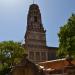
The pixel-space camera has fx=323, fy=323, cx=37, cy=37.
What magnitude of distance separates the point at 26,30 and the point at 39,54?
7.27 meters

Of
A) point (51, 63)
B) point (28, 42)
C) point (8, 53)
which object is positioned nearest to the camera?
point (51, 63)

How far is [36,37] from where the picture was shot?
3403 inches

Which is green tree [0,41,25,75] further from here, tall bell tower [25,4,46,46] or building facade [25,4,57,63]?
tall bell tower [25,4,46,46]

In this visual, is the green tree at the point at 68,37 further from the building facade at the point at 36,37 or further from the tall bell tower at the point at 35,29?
the tall bell tower at the point at 35,29

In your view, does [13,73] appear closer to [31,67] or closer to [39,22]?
[31,67]

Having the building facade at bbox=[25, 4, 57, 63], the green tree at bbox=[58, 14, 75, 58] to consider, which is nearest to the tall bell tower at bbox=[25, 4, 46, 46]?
the building facade at bbox=[25, 4, 57, 63]

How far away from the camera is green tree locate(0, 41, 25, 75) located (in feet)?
176

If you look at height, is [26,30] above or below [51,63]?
above

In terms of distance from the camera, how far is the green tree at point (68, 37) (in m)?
39.1

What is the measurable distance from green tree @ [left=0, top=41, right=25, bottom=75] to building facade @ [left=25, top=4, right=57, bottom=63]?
96.5 feet

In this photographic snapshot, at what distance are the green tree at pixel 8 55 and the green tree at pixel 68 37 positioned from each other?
47.6 feet

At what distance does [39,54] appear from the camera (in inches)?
3376

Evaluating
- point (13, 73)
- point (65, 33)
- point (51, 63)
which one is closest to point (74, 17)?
point (65, 33)

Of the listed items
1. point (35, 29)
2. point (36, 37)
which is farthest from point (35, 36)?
point (35, 29)
